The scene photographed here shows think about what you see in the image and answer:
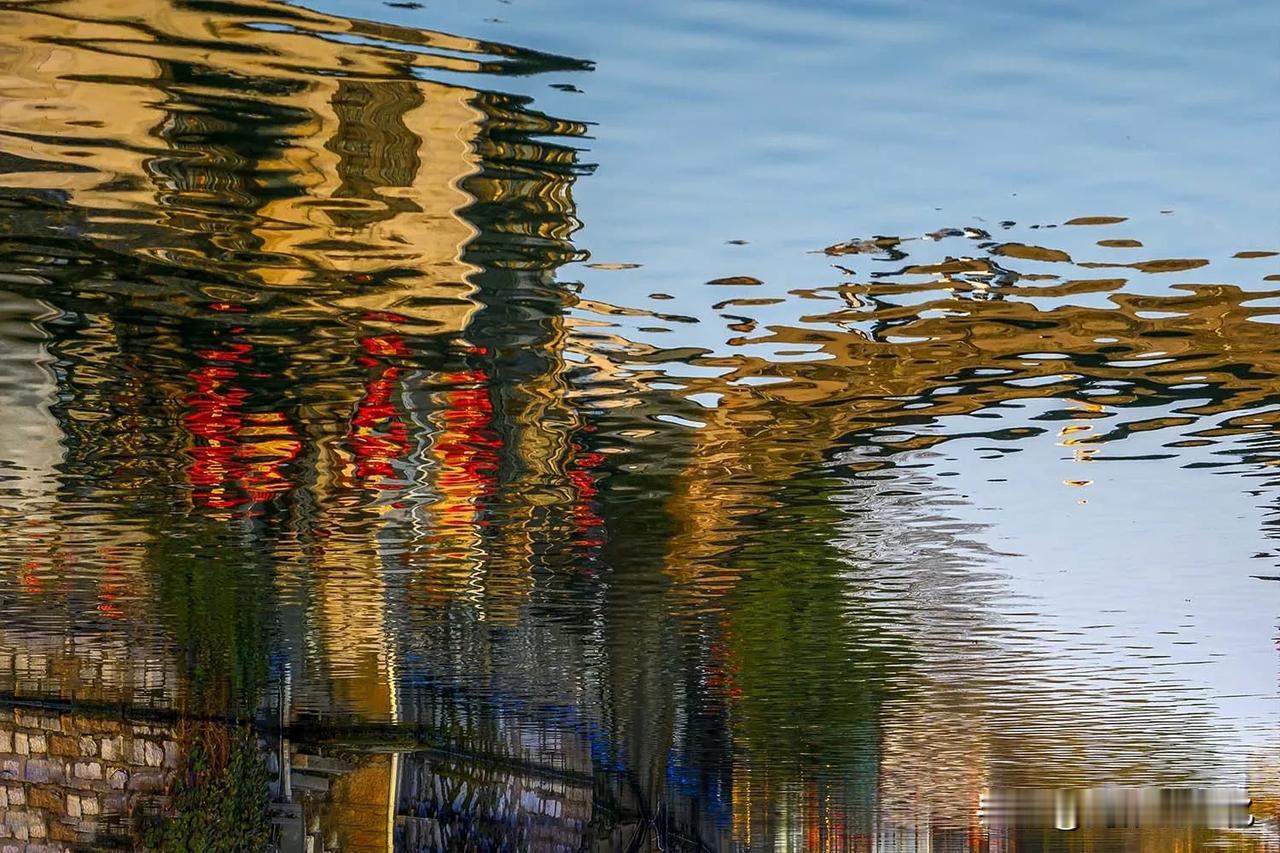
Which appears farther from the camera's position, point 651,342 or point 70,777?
point 70,777

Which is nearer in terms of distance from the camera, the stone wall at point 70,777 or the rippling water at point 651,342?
the rippling water at point 651,342

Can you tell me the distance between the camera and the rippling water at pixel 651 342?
187 centimetres

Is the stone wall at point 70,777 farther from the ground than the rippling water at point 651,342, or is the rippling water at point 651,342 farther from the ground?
the rippling water at point 651,342

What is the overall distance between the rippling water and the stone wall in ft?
4.06

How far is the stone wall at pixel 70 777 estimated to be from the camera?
7.83m

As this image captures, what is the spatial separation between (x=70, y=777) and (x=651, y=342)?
703 cm

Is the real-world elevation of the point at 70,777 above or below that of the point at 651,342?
below

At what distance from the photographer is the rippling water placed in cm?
187

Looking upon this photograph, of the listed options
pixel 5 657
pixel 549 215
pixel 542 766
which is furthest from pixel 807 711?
pixel 549 215

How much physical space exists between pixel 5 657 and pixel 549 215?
6.59 meters

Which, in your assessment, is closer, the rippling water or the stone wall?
the rippling water

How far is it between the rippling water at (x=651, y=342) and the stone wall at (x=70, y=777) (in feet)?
4.06

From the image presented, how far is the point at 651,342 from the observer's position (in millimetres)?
2852

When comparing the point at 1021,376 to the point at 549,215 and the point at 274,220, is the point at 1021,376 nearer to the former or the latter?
the point at 549,215
